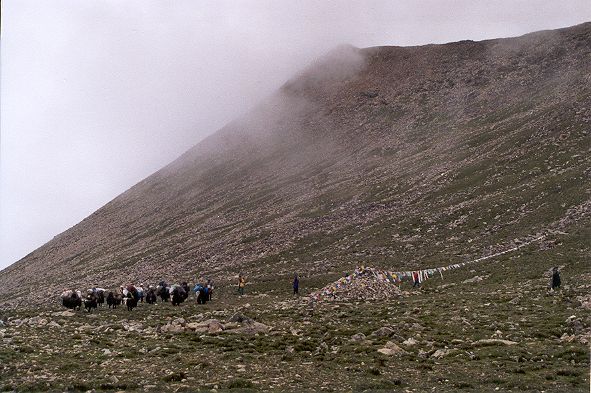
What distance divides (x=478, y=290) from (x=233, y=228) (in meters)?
69.3

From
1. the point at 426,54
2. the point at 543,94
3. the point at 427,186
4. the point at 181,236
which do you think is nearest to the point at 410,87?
the point at 426,54

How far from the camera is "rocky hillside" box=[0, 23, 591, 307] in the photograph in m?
65.6

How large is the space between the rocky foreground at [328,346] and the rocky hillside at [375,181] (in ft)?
71.2

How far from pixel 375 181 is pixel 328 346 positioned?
80515 mm

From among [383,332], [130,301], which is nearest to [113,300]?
[130,301]

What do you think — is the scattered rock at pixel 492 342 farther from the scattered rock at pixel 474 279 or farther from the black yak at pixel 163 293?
the black yak at pixel 163 293

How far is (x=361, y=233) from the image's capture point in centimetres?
7488

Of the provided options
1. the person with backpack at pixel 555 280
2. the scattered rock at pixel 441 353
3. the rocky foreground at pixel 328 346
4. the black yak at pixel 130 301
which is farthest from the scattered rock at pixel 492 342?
the black yak at pixel 130 301

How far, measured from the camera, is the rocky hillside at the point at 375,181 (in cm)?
6556

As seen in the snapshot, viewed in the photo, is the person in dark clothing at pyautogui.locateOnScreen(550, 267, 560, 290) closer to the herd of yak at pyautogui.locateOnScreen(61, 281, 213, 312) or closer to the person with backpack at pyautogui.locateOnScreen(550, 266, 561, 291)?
the person with backpack at pyautogui.locateOnScreen(550, 266, 561, 291)

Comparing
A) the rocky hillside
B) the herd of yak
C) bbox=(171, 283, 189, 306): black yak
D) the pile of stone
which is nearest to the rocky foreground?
the pile of stone

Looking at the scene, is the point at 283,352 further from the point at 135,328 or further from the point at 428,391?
the point at 135,328

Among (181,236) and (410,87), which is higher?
(410,87)

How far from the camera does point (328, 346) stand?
2284 cm
